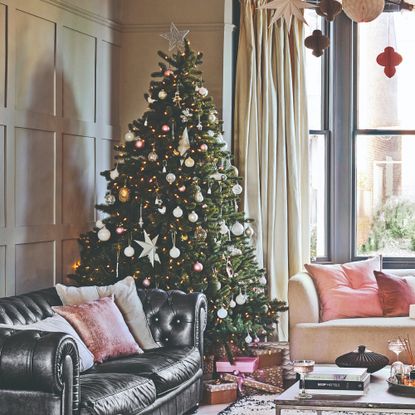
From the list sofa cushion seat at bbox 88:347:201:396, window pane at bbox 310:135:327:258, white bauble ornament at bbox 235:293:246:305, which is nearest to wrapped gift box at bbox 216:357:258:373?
white bauble ornament at bbox 235:293:246:305

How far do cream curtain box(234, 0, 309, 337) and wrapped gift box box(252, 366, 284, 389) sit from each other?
84 cm

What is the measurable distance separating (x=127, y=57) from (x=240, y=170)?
4.32 feet

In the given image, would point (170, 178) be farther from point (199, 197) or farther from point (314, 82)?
point (314, 82)

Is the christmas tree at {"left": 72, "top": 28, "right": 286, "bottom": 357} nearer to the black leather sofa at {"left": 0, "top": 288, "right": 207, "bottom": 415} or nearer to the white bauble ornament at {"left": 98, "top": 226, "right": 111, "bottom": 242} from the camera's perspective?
the white bauble ornament at {"left": 98, "top": 226, "right": 111, "bottom": 242}

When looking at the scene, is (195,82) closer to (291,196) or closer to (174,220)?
(174,220)

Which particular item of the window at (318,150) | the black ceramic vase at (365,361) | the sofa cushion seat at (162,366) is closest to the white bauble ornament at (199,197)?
the sofa cushion seat at (162,366)

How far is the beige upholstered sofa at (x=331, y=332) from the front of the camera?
6.28 meters

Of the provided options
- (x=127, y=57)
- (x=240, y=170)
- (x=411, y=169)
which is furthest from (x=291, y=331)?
(x=127, y=57)

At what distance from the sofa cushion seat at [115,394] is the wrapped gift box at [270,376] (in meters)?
1.83

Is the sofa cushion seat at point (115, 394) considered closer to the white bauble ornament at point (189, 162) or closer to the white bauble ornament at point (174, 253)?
the white bauble ornament at point (174, 253)

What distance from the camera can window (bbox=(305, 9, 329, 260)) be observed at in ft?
25.8

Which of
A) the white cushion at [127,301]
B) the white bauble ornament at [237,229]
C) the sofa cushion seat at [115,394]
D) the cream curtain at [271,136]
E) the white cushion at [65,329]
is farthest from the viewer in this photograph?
the cream curtain at [271,136]

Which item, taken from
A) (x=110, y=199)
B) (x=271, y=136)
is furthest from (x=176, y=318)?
(x=271, y=136)

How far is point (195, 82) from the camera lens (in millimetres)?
6516
